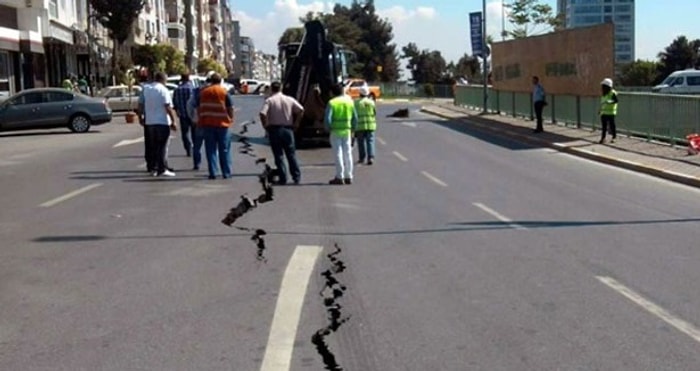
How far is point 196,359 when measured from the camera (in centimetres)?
624

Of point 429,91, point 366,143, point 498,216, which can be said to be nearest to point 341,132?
point 366,143

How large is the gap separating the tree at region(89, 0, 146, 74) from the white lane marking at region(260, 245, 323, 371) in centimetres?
5673

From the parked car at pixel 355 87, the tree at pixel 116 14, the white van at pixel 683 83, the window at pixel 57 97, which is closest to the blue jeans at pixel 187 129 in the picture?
the parked car at pixel 355 87

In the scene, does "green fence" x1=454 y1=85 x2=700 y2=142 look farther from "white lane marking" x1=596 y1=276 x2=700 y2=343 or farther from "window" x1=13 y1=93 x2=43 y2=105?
"window" x1=13 y1=93 x2=43 y2=105

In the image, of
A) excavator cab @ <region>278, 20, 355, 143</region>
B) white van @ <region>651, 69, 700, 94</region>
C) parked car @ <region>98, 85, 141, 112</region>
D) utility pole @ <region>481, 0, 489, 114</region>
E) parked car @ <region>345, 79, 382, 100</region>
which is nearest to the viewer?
excavator cab @ <region>278, 20, 355, 143</region>

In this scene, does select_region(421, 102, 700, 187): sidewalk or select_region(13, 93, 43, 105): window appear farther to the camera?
select_region(13, 93, 43, 105): window

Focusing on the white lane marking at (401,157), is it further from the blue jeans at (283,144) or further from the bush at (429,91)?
the bush at (429,91)

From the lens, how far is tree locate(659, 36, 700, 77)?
88.2 meters

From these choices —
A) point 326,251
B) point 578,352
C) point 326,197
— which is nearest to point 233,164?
point 326,197

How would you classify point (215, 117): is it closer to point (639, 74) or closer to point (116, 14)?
point (116, 14)

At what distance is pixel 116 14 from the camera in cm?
6431

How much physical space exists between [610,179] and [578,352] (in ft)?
41.0

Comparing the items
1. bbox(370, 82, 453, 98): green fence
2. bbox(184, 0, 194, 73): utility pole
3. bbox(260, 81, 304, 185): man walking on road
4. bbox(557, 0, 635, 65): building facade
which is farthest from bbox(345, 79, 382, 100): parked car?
bbox(184, 0, 194, 73): utility pole

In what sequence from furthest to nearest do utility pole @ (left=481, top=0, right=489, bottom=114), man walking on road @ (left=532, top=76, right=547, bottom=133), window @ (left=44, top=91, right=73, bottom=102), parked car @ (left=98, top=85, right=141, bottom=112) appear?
parked car @ (left=98, top=85, right=141, bottom=112), utility pole @ (left=481, top=0, right=489, bottom=114), window @ (left=44, top=91, right=73, bottom=102), man walking on road @ (left=532, top=76, right=547, bottom=133)
